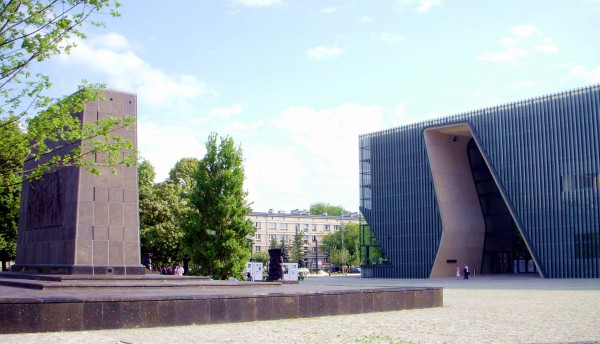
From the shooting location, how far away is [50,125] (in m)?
12.7

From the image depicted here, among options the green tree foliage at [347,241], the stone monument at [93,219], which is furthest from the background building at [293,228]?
the stone monument at [93,219]

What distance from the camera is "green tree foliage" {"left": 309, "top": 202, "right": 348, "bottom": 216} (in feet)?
549

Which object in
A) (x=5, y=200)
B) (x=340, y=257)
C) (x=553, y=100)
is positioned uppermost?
(x=553, y=100)

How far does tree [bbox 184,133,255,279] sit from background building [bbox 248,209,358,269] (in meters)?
82.2

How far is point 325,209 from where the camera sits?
168 meters

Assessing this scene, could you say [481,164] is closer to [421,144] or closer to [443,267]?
[421,144]

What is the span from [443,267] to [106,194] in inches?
1591

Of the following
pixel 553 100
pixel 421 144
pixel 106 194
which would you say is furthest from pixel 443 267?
pixel 106 194

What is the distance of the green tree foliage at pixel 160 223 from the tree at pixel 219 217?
12.0m

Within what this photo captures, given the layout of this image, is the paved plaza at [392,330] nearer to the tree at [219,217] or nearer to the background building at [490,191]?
the tree at [219,217]

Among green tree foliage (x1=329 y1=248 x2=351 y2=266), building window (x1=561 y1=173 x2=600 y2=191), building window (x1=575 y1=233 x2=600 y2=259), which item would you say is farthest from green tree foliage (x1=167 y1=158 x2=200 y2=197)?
green tree foliage (x1=329 y1=248 x2=351 y2=266)

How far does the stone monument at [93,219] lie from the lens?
22156mm

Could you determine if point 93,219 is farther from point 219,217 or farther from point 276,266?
point 276,266

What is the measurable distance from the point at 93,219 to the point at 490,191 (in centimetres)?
4642
